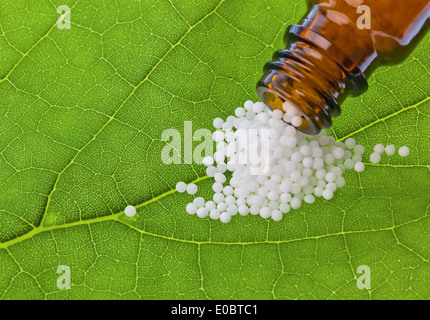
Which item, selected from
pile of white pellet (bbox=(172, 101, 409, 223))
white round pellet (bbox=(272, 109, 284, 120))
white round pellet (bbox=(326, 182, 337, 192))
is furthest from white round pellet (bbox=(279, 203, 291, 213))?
white round pellet (bbox=(272, 109, 284, 120))

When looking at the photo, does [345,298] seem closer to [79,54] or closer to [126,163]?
[126,163]

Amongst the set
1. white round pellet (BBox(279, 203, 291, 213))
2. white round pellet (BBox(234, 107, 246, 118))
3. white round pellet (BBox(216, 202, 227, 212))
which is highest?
white round pellet (BBox(234, 107, 246, 118))

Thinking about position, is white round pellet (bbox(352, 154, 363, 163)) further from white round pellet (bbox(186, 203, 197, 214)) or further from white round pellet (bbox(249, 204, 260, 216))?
white round pellet (bbox(186, 203, 197, 214))

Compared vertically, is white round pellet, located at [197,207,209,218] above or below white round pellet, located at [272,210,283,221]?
above

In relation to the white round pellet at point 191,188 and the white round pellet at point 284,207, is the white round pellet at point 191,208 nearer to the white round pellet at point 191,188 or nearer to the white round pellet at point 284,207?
the white round pellet at point 191,188

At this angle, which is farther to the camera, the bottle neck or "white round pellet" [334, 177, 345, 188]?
"white round pellet" [334, 177, 345, 188]

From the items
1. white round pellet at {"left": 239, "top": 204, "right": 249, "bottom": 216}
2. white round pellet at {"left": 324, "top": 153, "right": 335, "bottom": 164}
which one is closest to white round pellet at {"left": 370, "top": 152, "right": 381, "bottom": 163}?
white round pellet at {"left": 324, "top": 153, "right": 335, "bottom": 164}

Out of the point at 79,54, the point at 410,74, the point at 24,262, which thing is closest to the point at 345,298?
the point at 410,74
